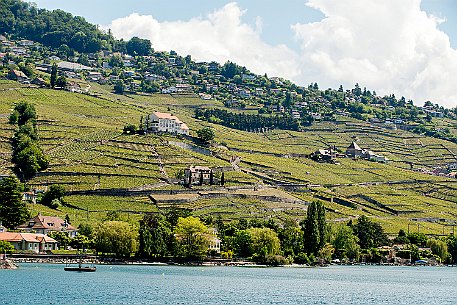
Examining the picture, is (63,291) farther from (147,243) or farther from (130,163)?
(130,163)

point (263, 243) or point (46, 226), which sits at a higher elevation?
point (46, 226)

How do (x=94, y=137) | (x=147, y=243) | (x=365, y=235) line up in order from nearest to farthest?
(x=147, y=243), (x=365, y=235), (x=94, y=137)

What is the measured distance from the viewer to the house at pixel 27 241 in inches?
5271

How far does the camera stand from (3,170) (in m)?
171

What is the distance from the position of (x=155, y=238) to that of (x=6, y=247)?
2192cm

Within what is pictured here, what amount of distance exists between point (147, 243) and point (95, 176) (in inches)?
1528

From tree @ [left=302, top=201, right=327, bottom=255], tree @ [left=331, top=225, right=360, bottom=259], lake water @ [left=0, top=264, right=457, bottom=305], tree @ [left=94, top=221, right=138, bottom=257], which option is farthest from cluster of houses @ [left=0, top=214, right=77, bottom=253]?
tree @ [left=331, top=225, right=360, bottom=259]

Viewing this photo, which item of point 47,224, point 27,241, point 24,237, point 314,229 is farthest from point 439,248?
point 24,237

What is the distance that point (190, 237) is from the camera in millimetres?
139875

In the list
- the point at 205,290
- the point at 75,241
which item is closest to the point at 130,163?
the point at 75,241

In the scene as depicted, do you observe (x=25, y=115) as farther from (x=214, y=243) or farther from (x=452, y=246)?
(x=452, y=246)

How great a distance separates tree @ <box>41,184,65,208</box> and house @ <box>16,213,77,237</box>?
45.9 feet

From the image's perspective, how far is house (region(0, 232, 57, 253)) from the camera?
439 ft

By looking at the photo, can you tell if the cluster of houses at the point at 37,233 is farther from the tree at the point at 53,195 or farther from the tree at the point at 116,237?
the tree at the point at 53,195
